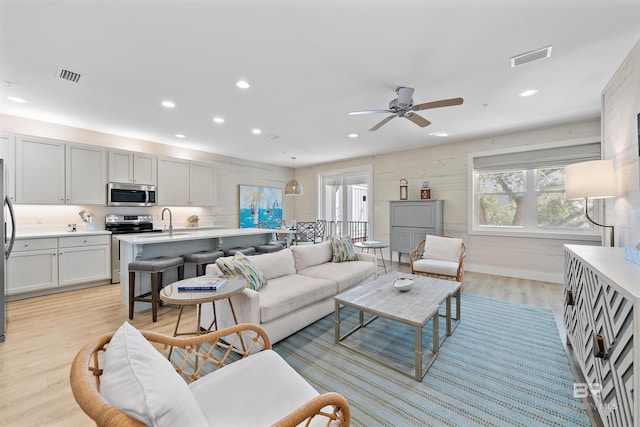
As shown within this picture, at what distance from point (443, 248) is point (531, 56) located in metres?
2.64

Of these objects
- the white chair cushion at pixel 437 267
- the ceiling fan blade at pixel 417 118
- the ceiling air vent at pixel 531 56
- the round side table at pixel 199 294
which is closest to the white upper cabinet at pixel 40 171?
the round side table at pixel 199 294

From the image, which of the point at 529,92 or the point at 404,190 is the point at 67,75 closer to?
the point at 529,92

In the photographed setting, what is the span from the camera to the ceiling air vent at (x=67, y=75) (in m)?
2.64

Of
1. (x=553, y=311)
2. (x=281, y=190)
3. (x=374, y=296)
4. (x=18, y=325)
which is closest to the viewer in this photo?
(x=374, y=296)

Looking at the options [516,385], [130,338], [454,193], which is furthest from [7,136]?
[454,193]

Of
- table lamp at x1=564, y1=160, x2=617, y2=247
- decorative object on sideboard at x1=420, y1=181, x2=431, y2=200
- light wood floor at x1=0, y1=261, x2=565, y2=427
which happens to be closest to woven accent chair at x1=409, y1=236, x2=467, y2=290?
light wood floor at x1=0, y1=261, x2=565, y2=427

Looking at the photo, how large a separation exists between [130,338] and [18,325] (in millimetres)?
3350

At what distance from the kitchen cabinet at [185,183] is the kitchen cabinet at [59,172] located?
0.95m

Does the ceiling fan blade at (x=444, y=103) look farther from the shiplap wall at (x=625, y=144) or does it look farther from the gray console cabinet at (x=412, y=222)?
the gray console cabinet at (x=412, y=222)

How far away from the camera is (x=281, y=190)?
7996 mm

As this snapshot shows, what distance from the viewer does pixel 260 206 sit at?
7.34m

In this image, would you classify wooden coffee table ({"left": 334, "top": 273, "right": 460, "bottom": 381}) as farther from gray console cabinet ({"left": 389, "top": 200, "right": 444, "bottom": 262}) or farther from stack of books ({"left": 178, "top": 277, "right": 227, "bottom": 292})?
gray console cabinet ({"left": 389, "top": 200, "right": 444, "bottom": 262})

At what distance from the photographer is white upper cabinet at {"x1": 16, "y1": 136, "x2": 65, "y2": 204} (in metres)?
3.76

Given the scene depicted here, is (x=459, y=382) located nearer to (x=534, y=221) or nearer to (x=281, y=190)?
(x=534, y=221)
